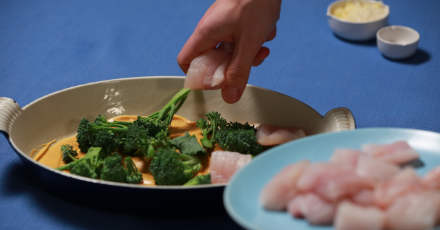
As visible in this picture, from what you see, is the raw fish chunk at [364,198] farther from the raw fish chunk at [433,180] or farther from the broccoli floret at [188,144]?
the broccoli floret at [188,144]

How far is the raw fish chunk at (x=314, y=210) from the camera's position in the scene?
1.02m

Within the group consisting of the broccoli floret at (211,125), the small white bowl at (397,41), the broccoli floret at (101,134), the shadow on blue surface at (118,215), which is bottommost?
the small white bowl at (397,41)

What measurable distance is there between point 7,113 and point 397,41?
1889mm

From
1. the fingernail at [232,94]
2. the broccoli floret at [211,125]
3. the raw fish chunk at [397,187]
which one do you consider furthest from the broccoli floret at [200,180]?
the raw fish chunk at [397,187]

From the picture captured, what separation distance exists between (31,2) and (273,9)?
1.99 meters

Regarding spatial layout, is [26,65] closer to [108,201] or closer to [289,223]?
[108,201]

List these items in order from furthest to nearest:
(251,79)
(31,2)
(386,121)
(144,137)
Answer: (31,2) < (251,79) < (386,121) < (144,137)

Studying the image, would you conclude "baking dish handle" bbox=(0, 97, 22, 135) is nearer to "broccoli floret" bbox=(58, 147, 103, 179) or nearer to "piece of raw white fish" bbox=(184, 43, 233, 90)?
"broccoli floret" bbox=(58, 147, 103, 179)

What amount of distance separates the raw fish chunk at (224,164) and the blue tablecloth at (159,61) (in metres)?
0.25

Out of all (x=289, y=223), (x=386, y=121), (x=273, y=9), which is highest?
(x=273, y=9)

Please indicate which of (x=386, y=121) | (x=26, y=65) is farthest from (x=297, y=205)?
(x=26, y=65)

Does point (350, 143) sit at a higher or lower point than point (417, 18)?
higher

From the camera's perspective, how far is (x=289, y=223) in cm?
105

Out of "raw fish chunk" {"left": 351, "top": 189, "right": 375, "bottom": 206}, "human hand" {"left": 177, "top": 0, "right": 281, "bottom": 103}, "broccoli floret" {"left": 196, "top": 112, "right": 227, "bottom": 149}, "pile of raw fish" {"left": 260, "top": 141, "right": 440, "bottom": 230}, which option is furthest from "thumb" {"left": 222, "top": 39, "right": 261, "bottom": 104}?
"raw fish chunk" {"left": 351, "top": 189, "right": 375, "bottom": 206}
